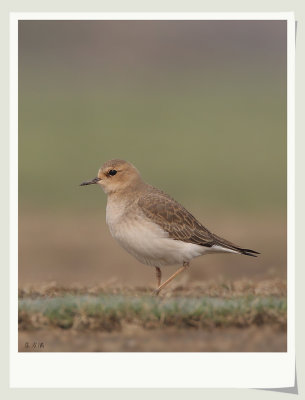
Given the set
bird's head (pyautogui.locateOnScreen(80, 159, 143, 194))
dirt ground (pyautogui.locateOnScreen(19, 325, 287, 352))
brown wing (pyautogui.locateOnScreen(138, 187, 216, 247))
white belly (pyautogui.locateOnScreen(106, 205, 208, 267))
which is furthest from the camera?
bird's head (pyautogui.locateOnScreen(80, 159, 143, 194))

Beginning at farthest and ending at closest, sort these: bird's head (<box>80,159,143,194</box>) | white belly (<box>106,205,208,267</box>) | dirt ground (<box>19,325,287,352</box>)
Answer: bird's head (<box>80,159,143,194</box>) < white belly (<box>106,205,208,267</box>) < dirt ground (<box>19,325,287,352</box>)

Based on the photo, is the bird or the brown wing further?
the brown wing

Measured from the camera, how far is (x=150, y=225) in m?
11.5

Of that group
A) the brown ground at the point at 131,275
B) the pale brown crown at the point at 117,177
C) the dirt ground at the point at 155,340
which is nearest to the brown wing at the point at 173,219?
the pale brown crown at the point at 117,177

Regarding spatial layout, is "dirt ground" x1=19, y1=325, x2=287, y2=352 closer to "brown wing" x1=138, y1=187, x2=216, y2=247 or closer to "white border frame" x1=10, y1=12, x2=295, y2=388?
"white border frame" x1=10, y1=12, x2=295, y2=388

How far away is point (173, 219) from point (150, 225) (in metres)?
0.42

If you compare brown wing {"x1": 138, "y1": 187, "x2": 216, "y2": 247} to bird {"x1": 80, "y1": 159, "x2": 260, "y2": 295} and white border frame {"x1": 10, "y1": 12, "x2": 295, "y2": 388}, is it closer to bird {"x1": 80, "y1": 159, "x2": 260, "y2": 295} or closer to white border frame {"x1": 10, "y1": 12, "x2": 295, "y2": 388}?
bird {"x1": 80, "y1": 159, "x2": 260, "y2": 295}

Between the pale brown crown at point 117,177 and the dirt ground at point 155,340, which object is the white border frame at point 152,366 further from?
the pale brown crown at point 117,177

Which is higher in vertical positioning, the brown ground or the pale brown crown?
the pale brown crown

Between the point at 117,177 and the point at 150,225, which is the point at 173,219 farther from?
the point at 117,177

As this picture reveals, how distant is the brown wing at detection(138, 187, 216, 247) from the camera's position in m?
11.7

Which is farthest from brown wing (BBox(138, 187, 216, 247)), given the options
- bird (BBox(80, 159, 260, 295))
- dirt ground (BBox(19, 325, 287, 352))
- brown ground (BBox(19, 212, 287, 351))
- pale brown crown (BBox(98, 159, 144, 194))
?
dirt ground (BBox(19, 325, 287, 352))

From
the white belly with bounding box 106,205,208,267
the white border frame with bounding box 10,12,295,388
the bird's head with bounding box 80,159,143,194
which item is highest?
the bird's head with bounding box 80,159,143,194

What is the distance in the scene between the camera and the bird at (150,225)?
1145 cm
